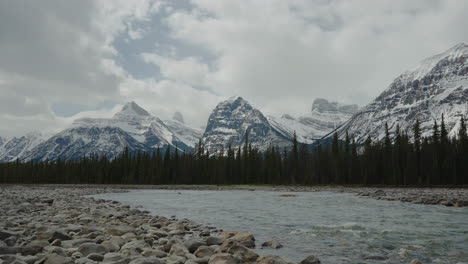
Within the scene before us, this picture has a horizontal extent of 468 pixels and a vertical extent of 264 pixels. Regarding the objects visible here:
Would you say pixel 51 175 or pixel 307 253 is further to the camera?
pixel 51 175

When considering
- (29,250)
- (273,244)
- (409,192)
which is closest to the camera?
(29,250)

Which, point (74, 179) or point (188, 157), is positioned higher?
point (188, 157)

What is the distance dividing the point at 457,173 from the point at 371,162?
1923 cm

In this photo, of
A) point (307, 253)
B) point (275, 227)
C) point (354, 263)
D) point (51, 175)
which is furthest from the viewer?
point (51, 175)

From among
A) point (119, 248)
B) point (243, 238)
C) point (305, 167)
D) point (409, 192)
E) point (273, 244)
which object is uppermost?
point (305, 167)

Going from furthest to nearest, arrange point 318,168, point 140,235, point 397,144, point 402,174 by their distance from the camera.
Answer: point 318,168
point 397,144
point 402,174
point 140,235

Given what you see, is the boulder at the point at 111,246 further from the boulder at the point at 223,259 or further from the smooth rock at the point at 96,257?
the boulder at the point at 223,259

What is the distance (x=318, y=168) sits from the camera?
102 m

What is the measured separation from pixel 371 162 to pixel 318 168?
18.2m

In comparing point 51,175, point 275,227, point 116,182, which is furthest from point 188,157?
point 275,227

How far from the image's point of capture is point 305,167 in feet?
352

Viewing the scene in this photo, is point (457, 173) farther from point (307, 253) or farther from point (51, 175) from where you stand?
point (51, 175)

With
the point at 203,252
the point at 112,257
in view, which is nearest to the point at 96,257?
the point at 112,257

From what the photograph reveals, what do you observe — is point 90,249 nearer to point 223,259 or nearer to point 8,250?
point 8,250
